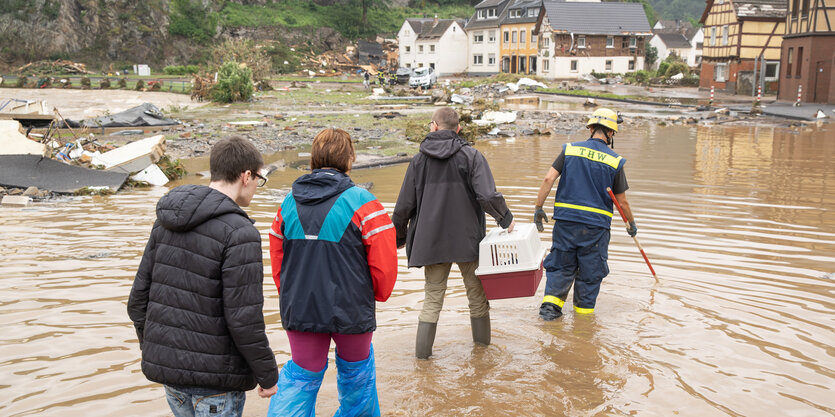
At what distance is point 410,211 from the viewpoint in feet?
16.6

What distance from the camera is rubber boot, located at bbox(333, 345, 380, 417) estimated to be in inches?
147

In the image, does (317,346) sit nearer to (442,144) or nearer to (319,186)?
(319,186)

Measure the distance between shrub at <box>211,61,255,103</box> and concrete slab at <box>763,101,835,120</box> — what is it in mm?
23204

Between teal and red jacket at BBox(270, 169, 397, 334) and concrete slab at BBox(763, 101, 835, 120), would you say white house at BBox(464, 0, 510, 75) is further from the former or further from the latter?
teal and red jacket at BBox(270, 169, 397, 334)

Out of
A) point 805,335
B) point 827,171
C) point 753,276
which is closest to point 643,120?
point 827,171

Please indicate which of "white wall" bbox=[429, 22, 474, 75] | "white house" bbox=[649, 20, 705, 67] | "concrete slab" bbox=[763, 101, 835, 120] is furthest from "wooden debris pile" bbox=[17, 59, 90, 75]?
"white house" bbox=[649, 20, 705, 67]

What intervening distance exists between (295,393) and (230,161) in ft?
4.28

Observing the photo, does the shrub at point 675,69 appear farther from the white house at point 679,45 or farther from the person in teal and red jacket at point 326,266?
the person in teal and red jacket at point 326,266

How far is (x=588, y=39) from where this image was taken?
61.7 metres

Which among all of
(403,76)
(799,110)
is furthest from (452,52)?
(799,110)

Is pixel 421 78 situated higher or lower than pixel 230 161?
higher

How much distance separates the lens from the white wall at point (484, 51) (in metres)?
70.4

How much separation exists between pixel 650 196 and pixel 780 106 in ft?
78.6

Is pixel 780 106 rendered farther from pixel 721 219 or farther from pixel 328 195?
pixel 328 195
